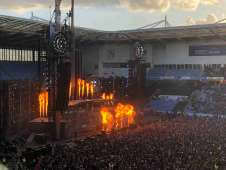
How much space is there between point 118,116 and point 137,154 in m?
21.9

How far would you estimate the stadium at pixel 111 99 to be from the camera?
2218 centimetres

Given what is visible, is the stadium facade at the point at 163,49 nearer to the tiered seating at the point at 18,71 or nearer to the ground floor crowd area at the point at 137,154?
the tiered seating at the point at 18,71

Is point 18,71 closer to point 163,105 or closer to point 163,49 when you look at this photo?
point 163,105

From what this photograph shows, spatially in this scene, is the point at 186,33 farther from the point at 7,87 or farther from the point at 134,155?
the point at 134,155

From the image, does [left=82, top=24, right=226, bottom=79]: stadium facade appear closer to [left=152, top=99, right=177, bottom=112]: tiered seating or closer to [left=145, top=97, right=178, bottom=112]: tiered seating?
[left=145, top=97, right=178, bottom=112]: tiered seating

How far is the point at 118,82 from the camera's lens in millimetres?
56688

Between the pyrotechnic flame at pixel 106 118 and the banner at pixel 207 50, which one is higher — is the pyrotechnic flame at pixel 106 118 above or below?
below

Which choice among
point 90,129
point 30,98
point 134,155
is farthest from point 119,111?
point 134,155

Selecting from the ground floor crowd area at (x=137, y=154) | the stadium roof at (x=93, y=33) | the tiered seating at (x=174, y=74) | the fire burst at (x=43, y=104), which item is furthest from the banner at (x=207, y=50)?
the ground floor crowd area at (x=137, y=154)

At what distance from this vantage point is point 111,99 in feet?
167

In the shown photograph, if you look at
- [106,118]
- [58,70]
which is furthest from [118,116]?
[58,70]

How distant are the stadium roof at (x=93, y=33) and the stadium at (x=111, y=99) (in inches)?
5.5

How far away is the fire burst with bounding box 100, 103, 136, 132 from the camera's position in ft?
132

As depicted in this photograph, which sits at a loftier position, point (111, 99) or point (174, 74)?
point (174, 74)
